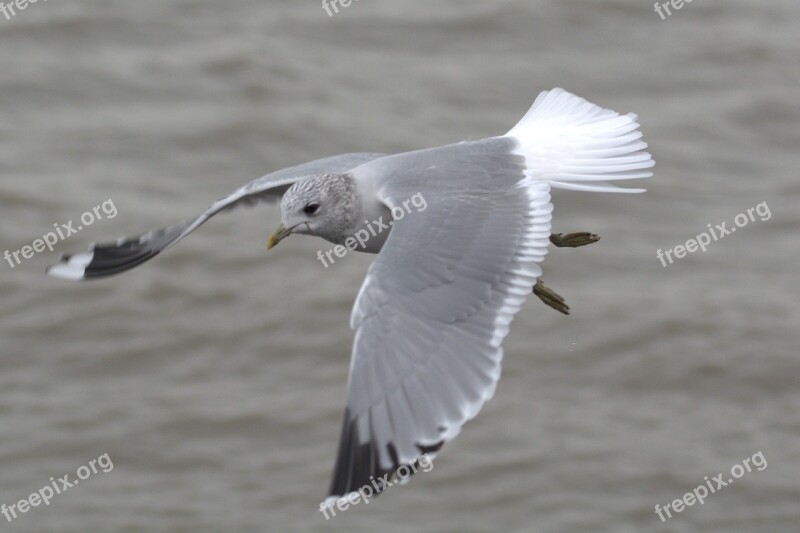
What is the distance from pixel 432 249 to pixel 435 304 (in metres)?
0.18

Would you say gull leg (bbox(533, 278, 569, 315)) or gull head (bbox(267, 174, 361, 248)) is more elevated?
gull head (bbox(267, 174, 361, 248))

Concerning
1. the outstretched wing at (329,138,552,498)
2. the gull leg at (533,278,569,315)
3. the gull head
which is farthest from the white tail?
the gull head

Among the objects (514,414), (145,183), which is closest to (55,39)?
(145,183)

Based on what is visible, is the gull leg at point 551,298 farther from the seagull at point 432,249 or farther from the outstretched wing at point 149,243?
the outstretched wing at point 149,243

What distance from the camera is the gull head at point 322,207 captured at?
4043 mm

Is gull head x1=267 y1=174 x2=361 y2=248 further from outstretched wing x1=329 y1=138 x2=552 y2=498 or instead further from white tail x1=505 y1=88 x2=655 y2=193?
white tail x1=505 y1=88 x2=655 y2=193

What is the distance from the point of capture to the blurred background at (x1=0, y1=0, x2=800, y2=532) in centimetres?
680

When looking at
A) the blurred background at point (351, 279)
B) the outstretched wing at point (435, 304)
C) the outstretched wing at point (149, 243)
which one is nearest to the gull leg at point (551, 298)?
the outstretched wing at point (435, 304)

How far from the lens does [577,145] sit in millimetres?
4316

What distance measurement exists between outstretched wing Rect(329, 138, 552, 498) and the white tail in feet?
0.44

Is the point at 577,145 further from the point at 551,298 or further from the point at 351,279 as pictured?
the point at 351,279

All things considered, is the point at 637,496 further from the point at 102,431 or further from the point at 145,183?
the point at 145,183

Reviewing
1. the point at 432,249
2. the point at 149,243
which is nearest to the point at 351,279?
the point at 149,243

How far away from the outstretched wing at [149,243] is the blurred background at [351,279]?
236 centimetres
